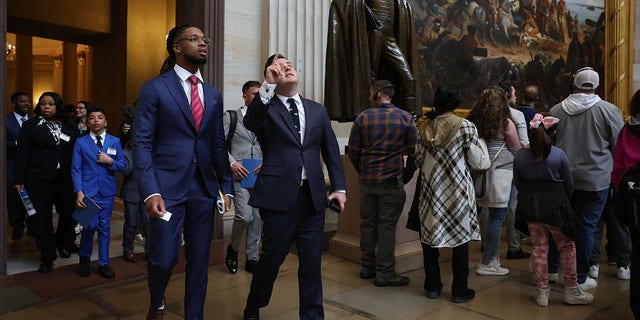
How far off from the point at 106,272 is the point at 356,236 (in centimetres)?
231

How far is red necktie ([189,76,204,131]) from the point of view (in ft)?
9.20

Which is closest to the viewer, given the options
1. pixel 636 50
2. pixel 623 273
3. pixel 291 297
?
pixel 291 297

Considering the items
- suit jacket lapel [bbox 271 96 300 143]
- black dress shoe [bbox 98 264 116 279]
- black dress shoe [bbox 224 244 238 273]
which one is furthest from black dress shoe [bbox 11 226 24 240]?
suit jacket lapel [bbox 271 96 300 143]

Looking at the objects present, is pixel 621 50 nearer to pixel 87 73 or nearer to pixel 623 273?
pixel 623 273

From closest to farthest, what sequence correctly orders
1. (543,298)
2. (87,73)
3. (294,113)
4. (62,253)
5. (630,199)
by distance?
(294,113) < (630,199) < (543,298) < (62,253) < (87,73)

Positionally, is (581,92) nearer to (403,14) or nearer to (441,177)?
(441,177)

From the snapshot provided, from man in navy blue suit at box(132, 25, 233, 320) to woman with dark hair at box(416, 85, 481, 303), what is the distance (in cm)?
162

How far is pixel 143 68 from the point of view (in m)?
9.75

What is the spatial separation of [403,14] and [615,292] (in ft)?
10.2

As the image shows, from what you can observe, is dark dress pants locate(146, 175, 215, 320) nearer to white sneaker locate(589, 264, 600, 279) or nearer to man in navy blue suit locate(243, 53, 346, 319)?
man in navy blue suit locate(243, 53, 346, 319)

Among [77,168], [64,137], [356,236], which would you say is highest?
[64,137]

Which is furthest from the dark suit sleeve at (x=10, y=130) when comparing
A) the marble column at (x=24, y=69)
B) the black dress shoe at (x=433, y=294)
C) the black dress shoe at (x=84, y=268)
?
the marble column at (x=24, y=69)

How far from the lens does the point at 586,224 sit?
4098 mm

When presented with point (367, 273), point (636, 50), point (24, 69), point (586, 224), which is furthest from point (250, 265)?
point (24, 69)
